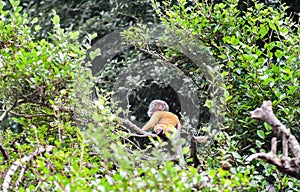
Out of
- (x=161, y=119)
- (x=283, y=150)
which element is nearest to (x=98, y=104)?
(x=283, y=150)

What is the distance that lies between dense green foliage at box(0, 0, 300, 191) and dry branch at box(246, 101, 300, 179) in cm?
11

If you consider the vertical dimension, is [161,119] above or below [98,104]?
below

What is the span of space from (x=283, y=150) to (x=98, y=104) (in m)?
0.61

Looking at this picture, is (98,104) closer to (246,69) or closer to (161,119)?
(246,69)

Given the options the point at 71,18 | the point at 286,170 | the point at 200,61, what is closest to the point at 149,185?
the point at 286,170

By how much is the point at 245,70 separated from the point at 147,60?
136 centimetres

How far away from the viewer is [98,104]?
1.68 meters

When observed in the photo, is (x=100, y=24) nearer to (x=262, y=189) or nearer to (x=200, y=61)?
(x=200, y=61)

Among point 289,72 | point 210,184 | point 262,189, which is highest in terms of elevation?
point 289,72

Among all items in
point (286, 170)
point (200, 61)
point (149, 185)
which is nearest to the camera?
point (149, 185)

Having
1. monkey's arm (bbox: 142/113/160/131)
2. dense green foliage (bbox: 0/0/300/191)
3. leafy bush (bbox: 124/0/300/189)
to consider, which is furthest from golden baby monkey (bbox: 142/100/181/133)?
dense green foliage (bbox: 0/0/300/191)

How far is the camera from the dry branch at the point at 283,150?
1441 millimetres

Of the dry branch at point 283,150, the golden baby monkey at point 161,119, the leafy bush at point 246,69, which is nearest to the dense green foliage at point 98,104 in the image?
the leafy bush at point 246,69

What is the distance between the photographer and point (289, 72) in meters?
2.04
